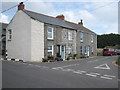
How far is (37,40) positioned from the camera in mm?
16766

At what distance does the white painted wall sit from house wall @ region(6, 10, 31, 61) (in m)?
0.54

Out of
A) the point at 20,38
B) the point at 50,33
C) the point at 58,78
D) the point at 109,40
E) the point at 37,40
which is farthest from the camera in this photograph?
the point at 109,40

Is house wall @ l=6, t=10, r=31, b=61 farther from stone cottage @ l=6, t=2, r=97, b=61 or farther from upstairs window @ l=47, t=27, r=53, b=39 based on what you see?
upstairs window @ l=47, t=27, r=53, b=39

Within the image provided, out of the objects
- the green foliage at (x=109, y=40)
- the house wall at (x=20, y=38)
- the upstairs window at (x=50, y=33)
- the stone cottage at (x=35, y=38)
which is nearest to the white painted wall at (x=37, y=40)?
the stone cottage at (x=35, y=38)

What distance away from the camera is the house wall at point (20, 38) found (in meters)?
16.6

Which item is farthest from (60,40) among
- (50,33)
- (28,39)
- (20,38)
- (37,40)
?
(20,38)

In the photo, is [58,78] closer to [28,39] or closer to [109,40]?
[28,39]

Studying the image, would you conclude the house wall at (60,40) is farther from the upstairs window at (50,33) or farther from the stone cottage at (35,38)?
the upstairs window at (50,33)

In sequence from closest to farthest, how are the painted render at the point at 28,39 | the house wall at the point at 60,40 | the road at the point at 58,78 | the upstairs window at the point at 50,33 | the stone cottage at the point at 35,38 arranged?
the road at the point at 58,78 → the painted render at the point at 28,39 → the stone cottage at the point at 35,38 → the house wall at the point at 60,40 → the upstairs window at the point at 50,33

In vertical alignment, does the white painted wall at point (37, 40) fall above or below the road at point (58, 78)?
above

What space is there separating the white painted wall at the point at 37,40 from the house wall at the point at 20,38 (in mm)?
541

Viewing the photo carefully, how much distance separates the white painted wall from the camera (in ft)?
53.9

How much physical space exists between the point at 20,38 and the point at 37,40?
2.94m

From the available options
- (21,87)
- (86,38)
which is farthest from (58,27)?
(21,87)
